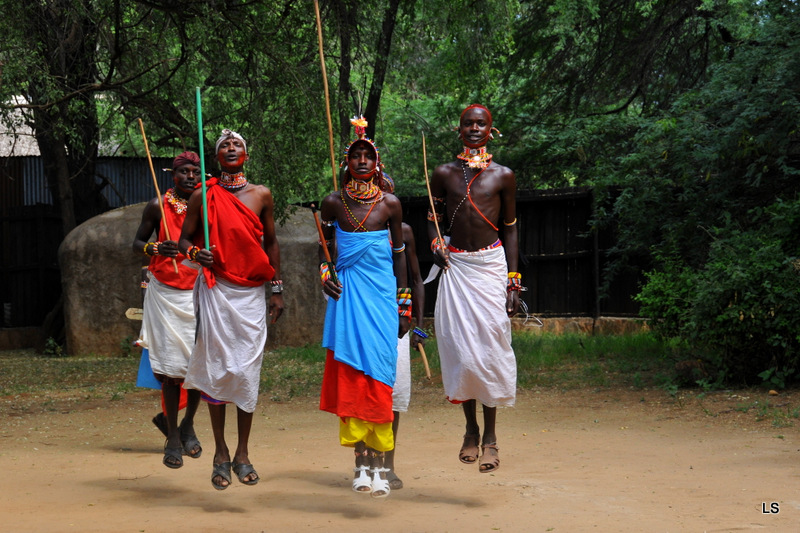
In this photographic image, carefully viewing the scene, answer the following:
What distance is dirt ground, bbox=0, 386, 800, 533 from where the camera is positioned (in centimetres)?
533

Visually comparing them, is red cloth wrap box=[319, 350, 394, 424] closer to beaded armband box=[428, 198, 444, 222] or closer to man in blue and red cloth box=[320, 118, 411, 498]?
man in blue and red cloth box=[320, 118, 411, 498]

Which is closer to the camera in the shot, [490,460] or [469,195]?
[490,460]

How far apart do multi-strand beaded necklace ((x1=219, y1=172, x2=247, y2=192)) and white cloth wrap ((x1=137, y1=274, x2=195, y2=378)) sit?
1.55 metres

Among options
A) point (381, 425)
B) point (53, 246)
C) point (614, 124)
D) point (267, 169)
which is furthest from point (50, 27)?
point (614, 124)

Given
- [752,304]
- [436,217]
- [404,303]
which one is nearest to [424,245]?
[752,304]

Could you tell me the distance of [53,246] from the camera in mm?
16844

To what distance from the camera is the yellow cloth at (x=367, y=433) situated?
5734 millimetres

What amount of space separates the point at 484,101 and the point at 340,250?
46.9 feet

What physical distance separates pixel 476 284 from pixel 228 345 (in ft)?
5.30

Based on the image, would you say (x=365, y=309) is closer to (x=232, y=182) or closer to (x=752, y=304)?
(x=232, y=182)

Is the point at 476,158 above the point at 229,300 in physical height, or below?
above

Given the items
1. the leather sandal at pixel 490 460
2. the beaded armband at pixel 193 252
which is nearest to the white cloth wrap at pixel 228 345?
the beaded armband at pixel 193 252

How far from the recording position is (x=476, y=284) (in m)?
6.25

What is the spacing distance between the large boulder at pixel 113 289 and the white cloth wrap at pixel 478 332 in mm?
8507
